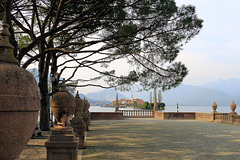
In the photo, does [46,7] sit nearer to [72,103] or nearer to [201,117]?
[72,103]

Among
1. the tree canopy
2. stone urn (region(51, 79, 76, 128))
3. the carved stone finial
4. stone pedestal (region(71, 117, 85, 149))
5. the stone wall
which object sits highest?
the tree canopy

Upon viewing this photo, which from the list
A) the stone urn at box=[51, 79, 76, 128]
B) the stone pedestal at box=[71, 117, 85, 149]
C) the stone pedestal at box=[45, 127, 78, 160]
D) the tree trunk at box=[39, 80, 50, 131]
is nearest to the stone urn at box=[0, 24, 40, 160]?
the stone pedestal at box=[45, 127, 78, 160]

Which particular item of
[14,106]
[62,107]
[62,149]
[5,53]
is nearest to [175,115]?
[62,107]

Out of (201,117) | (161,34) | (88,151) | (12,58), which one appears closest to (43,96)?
(88,151)

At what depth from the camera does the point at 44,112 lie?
13805 millimetres

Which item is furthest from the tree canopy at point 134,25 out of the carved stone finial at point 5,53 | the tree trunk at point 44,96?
the carved stone finial at point 5,53

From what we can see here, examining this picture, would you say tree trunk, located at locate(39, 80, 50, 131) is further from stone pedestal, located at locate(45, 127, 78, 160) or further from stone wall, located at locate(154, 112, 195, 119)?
stone wall, located at locate(154, 112, 195, 119)

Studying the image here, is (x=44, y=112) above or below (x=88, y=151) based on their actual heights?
above

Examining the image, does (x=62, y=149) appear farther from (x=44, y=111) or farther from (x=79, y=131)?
(x=44, y=111)

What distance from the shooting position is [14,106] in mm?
2879

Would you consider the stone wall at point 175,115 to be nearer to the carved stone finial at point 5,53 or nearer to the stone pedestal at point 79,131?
the stone pedestal at point 79,131

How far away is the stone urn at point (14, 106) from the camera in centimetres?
286

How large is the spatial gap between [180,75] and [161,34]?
9.59 ft

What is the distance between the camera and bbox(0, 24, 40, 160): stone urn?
2861mm
